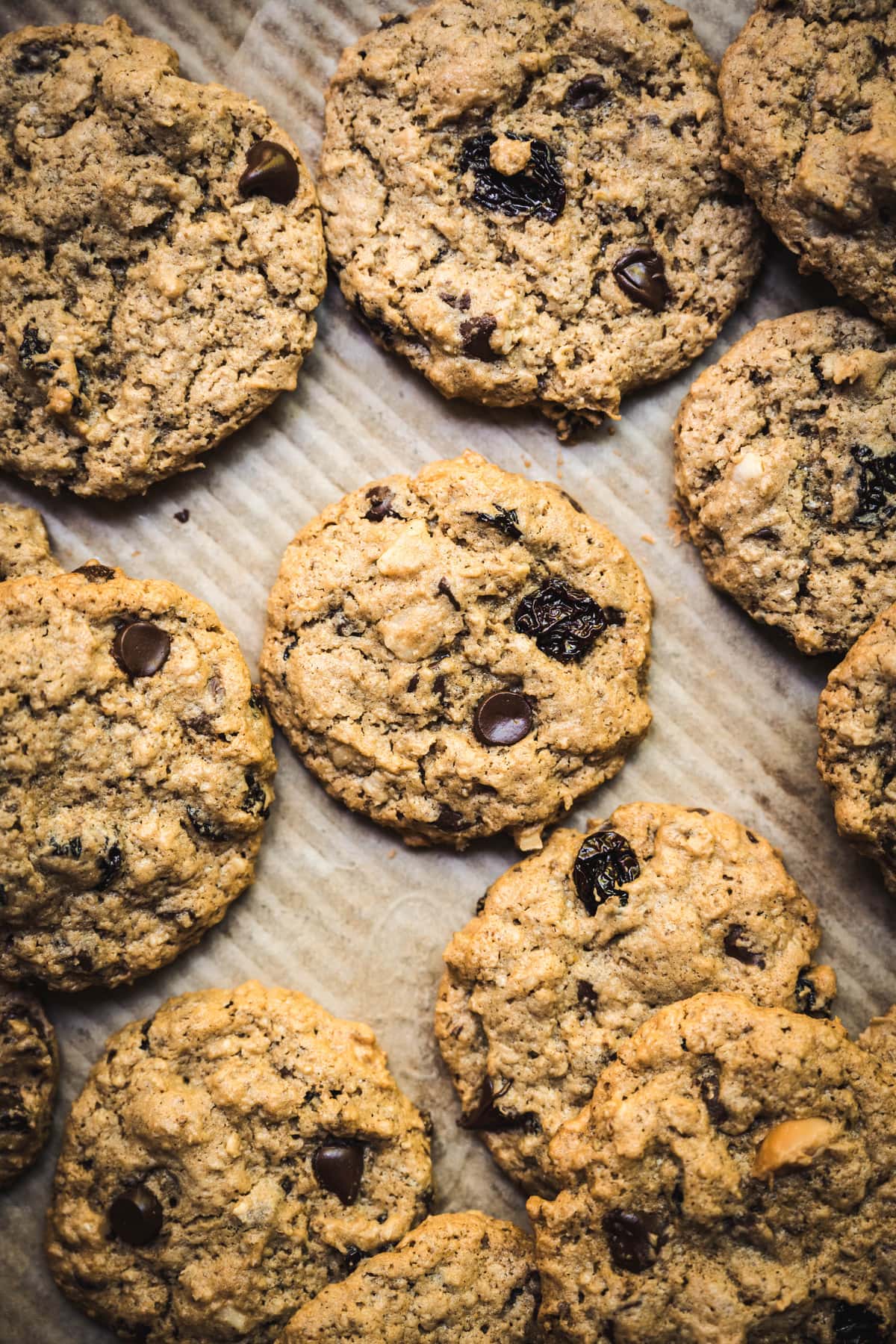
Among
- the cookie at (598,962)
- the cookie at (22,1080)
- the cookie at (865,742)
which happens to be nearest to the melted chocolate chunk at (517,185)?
the cookie at (865,742)

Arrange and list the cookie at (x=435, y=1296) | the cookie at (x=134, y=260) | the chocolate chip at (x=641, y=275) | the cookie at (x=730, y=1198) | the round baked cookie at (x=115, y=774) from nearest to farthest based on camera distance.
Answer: the cookie at (x=730, y=1198), the cookie at (x=435, y=1296), the round baked cookie at (x=115, y=774), the cookie at (x=134, y=260), the chocolate chip at (x=641, y=275)

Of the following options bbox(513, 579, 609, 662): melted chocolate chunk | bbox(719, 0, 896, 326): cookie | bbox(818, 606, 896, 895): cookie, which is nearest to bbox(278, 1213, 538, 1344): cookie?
bbox(818, 606, 896, 895): cookie

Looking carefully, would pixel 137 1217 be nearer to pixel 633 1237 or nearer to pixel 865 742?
pixel 633 1237

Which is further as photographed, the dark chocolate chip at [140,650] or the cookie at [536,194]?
the cookie at [536,194]

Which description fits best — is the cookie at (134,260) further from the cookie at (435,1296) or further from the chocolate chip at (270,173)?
the cookie at (435,1296)

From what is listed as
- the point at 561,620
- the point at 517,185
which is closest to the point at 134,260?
the point at 517,185

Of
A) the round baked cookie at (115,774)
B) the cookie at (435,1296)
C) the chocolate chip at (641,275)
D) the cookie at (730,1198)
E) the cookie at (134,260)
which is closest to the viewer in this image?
the cookie at (730,1198)

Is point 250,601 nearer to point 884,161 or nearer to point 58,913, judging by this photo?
point 58,913

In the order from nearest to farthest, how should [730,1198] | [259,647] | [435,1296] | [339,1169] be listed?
1. [730,1198]
2. [435,1296]
3. [339,1169]
4. [259,647]
